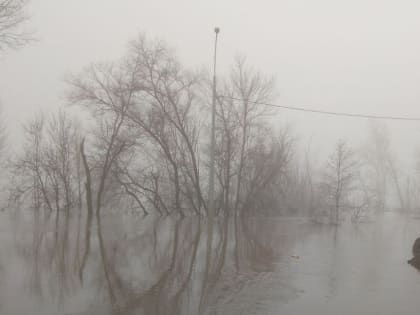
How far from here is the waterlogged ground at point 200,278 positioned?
599 centimetres

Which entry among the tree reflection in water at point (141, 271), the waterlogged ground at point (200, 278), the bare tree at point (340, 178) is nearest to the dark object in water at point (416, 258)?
the waterlogged ground at point (200, 278)

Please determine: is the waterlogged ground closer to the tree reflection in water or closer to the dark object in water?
the tree reflection in water

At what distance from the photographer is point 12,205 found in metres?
40.1

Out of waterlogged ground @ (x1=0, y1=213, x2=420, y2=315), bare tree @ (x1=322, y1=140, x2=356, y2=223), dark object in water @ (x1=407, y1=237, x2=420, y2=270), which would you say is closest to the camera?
waterlogged ground @ (x1=0, y1=213, x2=420, y2=315)

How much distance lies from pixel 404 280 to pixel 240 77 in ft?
76.1

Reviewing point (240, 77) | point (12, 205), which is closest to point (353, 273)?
point (240, 77)

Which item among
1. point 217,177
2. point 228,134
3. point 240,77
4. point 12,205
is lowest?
point 12,205

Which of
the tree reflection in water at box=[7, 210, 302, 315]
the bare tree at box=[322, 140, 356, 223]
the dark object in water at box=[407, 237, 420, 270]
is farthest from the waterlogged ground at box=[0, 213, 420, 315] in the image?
the bare tree at box=[322, 140, 356, 223]

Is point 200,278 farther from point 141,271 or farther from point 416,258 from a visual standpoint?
point 416,258

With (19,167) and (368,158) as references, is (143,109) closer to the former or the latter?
(19,167)

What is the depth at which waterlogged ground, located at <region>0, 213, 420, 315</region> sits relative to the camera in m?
5.99

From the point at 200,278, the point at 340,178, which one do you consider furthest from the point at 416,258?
the point at 340,178

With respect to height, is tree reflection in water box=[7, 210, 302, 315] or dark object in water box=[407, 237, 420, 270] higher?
dark object in water box=[407, 237, 420, 270]

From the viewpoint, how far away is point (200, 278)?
25.7ft
